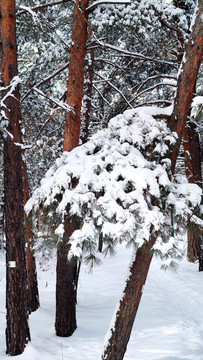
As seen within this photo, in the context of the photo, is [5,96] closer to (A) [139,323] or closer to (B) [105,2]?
(B) [105,2]

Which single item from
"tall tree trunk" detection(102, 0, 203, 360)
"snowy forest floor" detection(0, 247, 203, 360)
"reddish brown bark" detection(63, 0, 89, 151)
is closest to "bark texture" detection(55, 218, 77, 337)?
"snowy forest floor" detection(0, 247, 203, 360)

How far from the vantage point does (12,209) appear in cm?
539

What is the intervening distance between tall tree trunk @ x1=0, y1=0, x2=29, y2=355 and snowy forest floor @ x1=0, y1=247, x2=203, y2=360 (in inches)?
18.2

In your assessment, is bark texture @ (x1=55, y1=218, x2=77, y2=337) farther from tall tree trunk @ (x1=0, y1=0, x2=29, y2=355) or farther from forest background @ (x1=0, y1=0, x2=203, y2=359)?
tall tree trunk @ (x1=0, y1=0, x2=29, y2=355)

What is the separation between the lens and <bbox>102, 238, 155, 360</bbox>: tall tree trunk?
4.45 meters

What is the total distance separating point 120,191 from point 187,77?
189 cm

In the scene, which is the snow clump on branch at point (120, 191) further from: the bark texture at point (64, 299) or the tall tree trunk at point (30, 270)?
the tall tree trunk at point (30, 270)

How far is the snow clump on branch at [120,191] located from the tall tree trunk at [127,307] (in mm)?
786

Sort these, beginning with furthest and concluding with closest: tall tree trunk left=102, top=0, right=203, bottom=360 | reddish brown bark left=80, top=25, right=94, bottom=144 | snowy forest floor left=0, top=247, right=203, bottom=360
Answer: reddish brown bark left=80, top=25, right=94, bottom=144 → snowy forest floor left=0, top=247, right=203, bottom=360 → tall tree trunk left=102, top=0, right=203, bottom=360

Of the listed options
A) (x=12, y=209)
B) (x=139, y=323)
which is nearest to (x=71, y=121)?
(x=12, y=209)

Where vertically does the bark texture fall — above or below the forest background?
below

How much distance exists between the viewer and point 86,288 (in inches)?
440

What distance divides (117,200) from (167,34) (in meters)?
5.07

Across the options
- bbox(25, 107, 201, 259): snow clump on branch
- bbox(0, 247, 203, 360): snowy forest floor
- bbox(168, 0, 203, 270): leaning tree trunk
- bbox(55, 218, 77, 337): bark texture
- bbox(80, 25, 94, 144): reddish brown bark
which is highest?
bbox(80, 25, 94, 144): reddish brown bark
